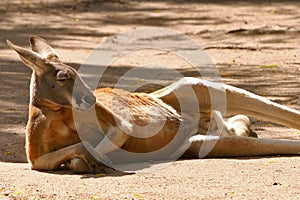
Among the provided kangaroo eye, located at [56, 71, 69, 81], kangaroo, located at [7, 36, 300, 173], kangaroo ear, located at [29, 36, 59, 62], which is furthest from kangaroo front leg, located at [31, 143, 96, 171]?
kangaroo ear, located at [29, 36, 59, 62]

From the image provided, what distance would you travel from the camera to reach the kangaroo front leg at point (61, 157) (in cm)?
496

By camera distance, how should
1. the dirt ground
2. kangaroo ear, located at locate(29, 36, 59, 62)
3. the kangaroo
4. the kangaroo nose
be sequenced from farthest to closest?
1. kangaroo ear, located at locate(29, 36, 59, 62)
2. the kangaroo
3. the kangaroo nose
4. the dirt ground

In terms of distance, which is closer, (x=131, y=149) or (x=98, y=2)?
(x=131, y=149)

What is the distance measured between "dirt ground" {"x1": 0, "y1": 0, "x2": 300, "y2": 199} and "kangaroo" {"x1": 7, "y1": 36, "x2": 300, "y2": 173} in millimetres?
129

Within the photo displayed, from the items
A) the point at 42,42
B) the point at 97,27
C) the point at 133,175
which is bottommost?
the point at 97,27

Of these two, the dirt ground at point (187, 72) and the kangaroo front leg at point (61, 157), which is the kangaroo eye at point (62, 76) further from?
the dirt ground at point (187, 72)

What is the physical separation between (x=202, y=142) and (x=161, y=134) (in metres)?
0.27

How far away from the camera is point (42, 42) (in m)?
5.21

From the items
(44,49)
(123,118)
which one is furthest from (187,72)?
(44,49)

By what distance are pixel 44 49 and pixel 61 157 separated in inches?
27.1

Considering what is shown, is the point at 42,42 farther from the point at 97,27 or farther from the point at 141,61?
the point at 97,27

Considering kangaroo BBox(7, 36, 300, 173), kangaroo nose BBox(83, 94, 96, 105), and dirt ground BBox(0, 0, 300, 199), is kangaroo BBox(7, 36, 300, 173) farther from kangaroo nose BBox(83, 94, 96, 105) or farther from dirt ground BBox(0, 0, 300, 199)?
dirt ground BBox(0, 0, 300, 199)

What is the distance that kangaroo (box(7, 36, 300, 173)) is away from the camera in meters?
4.96

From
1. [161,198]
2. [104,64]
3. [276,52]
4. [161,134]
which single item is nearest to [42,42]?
[161,134]
